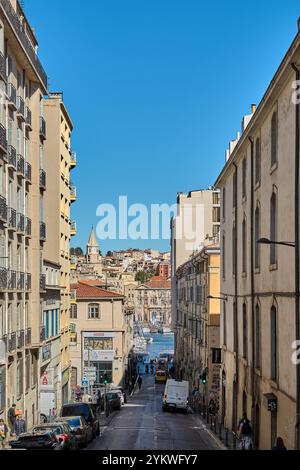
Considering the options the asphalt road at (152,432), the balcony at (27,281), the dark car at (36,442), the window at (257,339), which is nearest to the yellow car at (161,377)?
the asphalt road at (152,432)

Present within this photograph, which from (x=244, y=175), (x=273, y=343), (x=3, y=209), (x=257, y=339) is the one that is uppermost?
(x=244, y=175)

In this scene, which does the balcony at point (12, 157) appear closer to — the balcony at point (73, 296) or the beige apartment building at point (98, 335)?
the balcony at point (73, 296)

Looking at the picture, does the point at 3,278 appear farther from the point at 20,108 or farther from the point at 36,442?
the point at 36,442

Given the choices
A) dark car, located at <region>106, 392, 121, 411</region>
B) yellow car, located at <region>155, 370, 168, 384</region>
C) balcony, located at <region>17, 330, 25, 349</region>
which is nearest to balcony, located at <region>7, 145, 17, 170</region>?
balcony, located at <region>17, 330, 25, 349</region>

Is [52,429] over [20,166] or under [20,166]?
under

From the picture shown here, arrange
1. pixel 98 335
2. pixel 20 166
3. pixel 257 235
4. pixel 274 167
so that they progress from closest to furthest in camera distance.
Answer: pixel 274 167, pixel 257 235, pixel 20 166, pixel 98 335

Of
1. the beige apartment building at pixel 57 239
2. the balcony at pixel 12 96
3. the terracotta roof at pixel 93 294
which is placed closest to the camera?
the balcony at pixel 12 96

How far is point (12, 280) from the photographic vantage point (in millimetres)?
39062

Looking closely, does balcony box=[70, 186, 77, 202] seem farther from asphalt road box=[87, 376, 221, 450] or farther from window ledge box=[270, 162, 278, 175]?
window ledge box=[270, 162, 278, 175]

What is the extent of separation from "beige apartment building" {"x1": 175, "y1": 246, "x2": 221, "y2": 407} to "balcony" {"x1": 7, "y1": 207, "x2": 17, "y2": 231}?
13317 mm

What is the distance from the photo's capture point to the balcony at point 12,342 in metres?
37.8

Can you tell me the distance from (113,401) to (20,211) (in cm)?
2419

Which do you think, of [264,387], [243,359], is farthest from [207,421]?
[264,387]

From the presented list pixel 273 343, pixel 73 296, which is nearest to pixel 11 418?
pixel 273 343
